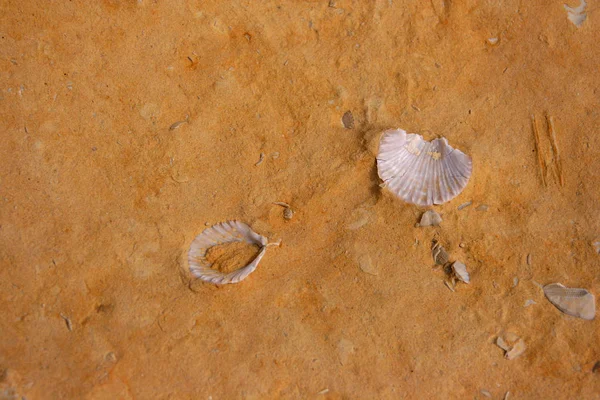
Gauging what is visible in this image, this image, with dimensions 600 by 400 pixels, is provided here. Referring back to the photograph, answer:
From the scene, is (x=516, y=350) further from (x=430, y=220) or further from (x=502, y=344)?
(x=430, y=220)

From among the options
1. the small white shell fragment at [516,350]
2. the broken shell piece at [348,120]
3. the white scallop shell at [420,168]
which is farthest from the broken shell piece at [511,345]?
the broken shell piece at [348,120]

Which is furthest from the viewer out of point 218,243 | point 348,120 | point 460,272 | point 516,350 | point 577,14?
point 577,14

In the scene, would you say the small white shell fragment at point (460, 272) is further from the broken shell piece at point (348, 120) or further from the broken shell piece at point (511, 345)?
the broken shell piece at point (348, 120)

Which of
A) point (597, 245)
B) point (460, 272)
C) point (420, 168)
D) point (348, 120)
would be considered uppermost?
point (348, 120)

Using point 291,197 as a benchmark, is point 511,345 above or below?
below

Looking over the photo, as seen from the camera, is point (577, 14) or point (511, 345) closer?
point (511, 345)

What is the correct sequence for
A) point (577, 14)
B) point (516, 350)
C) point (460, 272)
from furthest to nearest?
point (577, 14)
point (460, 272)
point (516, 350)

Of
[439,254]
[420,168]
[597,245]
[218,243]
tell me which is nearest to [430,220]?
[439,254]

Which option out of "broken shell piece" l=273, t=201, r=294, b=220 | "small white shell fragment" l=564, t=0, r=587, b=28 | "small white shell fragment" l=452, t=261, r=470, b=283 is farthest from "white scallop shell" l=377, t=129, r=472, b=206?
"small white shell fragment" l=564, t=0, r=587, b=28

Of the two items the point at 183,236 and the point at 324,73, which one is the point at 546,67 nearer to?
the point at 324,73
